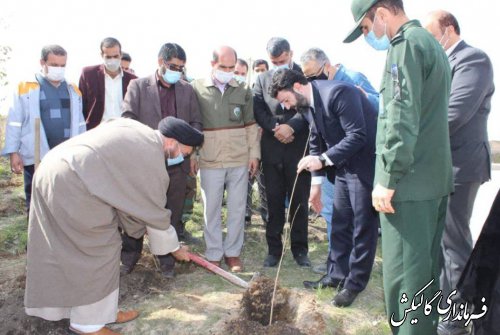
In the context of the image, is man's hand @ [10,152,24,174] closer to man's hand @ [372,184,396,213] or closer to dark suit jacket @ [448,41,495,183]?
man's hand @ [372,184,396,213]

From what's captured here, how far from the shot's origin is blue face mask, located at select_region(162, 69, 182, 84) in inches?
153

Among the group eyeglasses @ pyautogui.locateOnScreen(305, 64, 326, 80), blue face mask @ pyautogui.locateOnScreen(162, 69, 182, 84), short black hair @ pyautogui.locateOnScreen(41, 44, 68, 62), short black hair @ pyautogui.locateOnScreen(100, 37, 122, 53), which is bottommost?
blue face mask @ pyautogui.locateOnScreen(162, 69, 182, 84)

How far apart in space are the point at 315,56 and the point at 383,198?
2.31 meters

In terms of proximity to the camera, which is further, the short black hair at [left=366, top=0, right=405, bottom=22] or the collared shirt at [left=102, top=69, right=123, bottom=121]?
the collared shirt at [left=102, top=69, right=123, bottom=121]

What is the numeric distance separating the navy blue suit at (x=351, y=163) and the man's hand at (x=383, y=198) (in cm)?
86

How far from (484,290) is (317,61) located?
2.62 metres

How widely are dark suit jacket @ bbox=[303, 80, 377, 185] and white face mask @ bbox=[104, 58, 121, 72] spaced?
7.81 feet

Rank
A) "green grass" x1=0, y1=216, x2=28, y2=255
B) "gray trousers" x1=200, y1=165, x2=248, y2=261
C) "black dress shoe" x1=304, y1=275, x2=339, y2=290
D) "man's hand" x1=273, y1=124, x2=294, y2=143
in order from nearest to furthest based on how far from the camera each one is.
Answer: "black dress shoe" x1=304, y1=275, x2=339, y2=290
"man's hand" x1=273, y1=124, x2=294, y2=143
"gray trousers" x1=200, y1=165, x2=248, y2=261
"green grass" x1=0, y1=216, x2=28, y2=255

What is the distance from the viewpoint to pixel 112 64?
15.3 feet

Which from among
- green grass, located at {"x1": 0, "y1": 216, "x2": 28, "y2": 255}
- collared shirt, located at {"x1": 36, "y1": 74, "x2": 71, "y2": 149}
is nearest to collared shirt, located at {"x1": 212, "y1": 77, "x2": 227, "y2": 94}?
collared shirt, located at {"x1": 36, "y1": 74, "x2": 71, "y2": 149}

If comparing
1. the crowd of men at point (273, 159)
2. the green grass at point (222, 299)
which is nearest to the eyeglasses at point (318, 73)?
the crowd of men at point (273, 159)

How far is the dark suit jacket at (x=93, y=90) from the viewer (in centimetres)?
464

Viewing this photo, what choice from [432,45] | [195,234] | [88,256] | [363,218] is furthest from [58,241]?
[195,234]

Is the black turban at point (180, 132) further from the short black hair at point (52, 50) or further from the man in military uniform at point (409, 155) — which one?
Result: the short black hair at point (52, 50)
